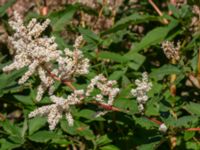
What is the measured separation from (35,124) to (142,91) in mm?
581

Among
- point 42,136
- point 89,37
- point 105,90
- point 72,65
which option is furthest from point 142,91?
point 89,37

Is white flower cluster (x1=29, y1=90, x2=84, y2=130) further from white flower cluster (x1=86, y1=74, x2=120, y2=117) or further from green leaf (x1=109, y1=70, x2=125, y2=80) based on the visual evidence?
green leaf (x1=109, y1=70, x2=125, y2=80)

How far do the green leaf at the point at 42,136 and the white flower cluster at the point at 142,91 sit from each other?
Result: 17.1 inches

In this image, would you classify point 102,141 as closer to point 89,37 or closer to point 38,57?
point 89,37

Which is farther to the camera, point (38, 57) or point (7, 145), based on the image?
point (7, 145)

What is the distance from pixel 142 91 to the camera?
1835mm

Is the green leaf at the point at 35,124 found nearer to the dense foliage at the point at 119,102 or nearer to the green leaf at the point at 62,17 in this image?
the dense foliage at the point at 119,102

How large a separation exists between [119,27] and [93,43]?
15 cm

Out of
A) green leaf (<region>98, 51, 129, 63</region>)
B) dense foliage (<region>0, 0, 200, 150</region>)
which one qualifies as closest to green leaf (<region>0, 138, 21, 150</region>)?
dense foliage (<region>0, 0, 200, 150</region>)

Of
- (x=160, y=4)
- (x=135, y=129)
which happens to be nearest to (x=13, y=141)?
(x=135, y=129)

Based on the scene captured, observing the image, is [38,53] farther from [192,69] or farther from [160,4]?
[160,4]

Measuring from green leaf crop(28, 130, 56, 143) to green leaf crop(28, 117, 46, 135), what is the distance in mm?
20

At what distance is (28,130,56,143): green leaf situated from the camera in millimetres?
2145

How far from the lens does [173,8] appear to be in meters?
2.55
